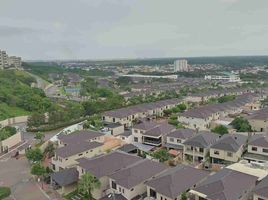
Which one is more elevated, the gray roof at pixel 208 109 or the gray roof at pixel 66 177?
the gray roof at pixel 208 109

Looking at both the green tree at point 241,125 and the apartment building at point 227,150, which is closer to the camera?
the apartment building at point 227,150

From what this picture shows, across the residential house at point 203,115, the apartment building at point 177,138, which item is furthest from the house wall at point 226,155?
the residential house at point 203,115

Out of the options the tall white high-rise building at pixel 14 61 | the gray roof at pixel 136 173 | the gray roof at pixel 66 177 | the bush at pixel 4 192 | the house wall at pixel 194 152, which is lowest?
the bush at pixel 4 192

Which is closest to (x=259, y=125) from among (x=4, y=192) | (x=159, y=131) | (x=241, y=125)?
(x=241, y=125)

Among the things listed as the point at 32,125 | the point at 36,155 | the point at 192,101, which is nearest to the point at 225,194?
the point at 36,155

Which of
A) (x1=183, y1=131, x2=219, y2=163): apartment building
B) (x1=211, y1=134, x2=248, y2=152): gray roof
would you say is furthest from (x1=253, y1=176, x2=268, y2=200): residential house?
(x1=183, y1=131, x2=219, y2=163): apartment building

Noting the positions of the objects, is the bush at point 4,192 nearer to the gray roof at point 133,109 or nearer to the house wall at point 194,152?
the house wall at point 194,152

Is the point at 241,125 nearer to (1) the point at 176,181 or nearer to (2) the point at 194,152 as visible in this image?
(2) the point at 194,152

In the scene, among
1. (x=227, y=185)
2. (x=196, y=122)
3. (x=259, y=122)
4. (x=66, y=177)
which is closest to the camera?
(x=227, y=185)
